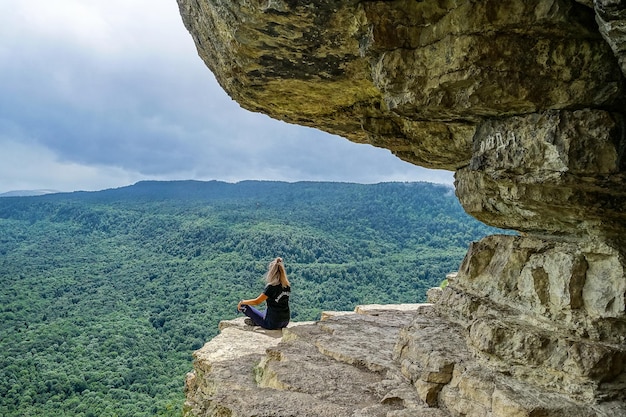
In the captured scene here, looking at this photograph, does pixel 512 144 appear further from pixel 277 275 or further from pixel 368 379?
pixel 277 275

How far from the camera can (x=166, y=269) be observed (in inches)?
1976

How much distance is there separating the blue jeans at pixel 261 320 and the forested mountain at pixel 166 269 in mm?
8017

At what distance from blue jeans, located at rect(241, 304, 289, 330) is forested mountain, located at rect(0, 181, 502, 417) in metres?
8.02

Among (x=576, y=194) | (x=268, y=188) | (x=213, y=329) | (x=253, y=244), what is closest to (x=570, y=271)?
(x=576, y=194)

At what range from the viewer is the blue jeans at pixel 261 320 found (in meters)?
12.2

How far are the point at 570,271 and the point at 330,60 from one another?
424 centimetres

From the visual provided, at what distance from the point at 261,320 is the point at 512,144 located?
8268 millimetres

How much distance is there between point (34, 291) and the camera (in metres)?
45.1

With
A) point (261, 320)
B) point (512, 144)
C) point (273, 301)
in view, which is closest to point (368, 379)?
point (512, 144)

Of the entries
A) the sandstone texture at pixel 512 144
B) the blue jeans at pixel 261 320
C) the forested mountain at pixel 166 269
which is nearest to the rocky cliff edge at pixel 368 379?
the sandstone texture at pixel 512 144

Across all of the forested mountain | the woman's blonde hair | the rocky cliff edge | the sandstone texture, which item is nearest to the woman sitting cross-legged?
the woman's blonde hair

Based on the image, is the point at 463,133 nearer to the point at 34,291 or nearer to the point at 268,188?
the point at 34,291

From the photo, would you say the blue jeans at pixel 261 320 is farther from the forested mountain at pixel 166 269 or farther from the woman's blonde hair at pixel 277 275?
the forested mountain at pixel 166 269

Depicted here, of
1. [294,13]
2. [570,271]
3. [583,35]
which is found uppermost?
[294,13]
